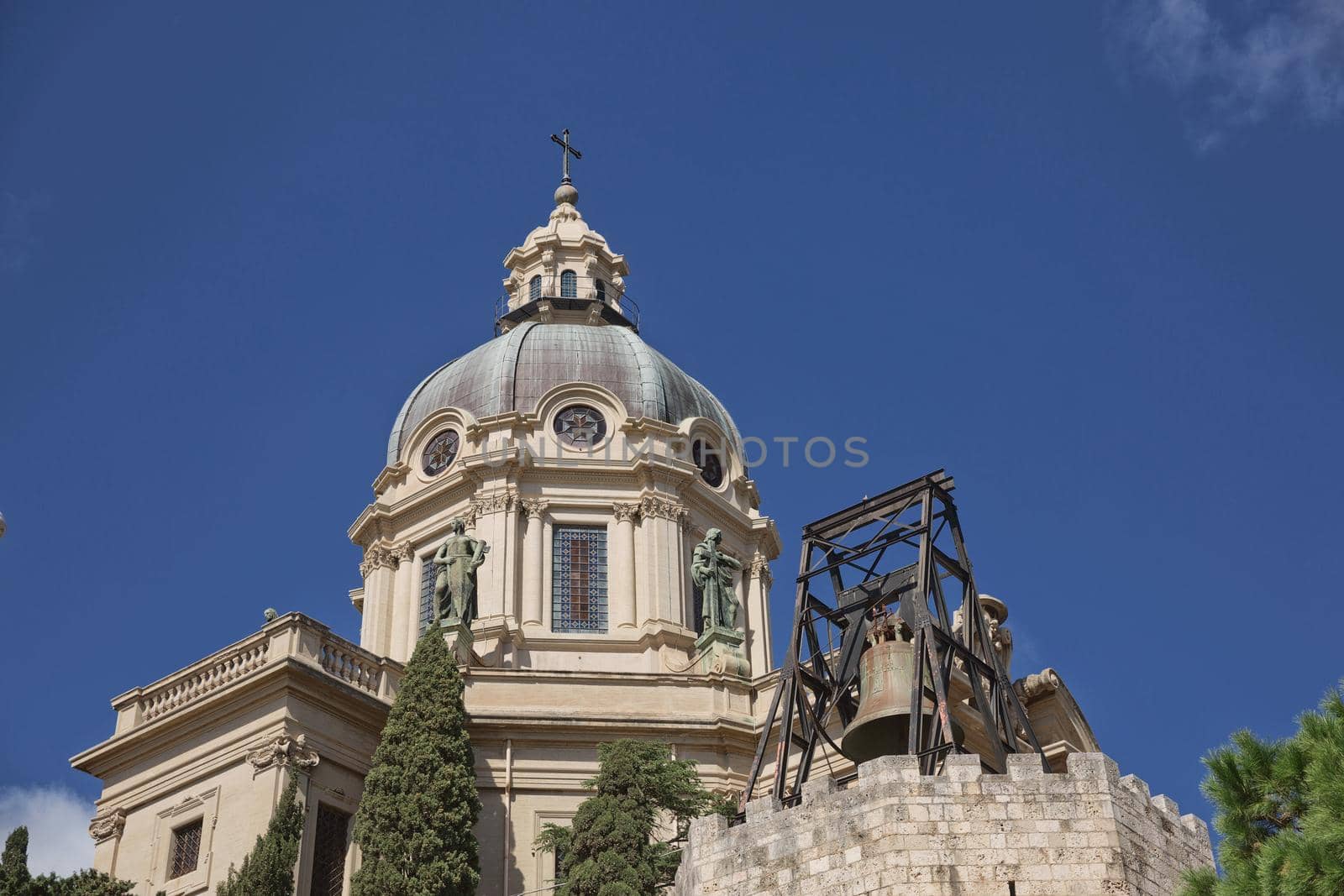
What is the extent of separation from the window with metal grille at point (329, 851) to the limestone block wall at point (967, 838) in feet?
32.8

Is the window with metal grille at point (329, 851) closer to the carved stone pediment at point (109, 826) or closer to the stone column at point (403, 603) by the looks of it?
the carved stone pediment at point (109, 826)

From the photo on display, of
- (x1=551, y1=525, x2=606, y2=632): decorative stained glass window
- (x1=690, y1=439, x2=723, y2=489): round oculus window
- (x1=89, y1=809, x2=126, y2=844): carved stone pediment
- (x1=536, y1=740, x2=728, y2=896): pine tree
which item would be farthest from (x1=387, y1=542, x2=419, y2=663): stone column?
(x1=536, y1=740, x2=728, y2=896): pine tree

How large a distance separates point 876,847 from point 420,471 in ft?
84.1

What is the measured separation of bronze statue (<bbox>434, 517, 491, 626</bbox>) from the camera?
127 feet

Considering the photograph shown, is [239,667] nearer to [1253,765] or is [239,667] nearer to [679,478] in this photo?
[679,478]

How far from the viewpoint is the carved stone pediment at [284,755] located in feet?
103

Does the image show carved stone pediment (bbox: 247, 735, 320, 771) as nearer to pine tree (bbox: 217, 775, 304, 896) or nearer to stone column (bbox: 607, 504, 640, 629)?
pine tree (bbox: 217, 775, 304, 896)

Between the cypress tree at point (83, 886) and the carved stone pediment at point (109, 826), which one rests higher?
the carved stone pediment at point (109, 826)

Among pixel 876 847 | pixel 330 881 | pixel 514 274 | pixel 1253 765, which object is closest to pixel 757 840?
pixel 876 847

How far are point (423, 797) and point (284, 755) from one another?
2.79 metres

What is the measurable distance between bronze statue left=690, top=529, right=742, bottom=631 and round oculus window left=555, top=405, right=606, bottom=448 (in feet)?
16.9

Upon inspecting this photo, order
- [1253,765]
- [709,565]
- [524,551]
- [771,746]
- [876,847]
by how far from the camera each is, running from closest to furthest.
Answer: [1253,765] → [876,847] → [771,746] → [709,565] → [524,551]

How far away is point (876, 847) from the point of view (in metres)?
21.7

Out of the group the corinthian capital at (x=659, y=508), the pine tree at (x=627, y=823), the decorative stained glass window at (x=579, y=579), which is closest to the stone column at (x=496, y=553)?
the decorative stained glass window at (x=579, y=579)
